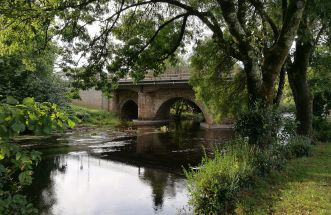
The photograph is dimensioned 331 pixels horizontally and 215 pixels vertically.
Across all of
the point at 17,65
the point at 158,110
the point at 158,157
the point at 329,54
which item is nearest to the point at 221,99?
the point at 158,157

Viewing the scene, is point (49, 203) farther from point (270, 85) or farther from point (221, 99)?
point (221, 99)

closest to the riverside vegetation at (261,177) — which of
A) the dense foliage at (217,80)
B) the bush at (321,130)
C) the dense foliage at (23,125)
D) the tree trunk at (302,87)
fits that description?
the tree trunk at (302,87)

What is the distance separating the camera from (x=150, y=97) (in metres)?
41.2

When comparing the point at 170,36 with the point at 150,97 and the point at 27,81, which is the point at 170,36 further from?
the point at 150,97

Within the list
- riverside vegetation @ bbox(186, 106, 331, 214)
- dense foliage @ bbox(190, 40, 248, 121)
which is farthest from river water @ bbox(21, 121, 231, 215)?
dense foliage @ bbox(190, 40, 248, 121)

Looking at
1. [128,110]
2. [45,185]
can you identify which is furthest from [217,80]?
[128,110]

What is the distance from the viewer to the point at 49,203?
1180cm

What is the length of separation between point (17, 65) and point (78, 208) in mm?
19345

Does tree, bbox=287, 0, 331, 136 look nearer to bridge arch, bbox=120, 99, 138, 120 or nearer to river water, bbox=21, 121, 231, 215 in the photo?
river water, bbox=21, 121, 231, 215

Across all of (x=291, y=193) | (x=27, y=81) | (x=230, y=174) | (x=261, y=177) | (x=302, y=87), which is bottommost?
(x=291, y=193)

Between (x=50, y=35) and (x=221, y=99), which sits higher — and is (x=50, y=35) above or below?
above

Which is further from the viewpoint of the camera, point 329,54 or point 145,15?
point 329,54

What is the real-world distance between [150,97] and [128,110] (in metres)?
8.43

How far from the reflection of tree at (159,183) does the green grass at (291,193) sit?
366 centimetres
